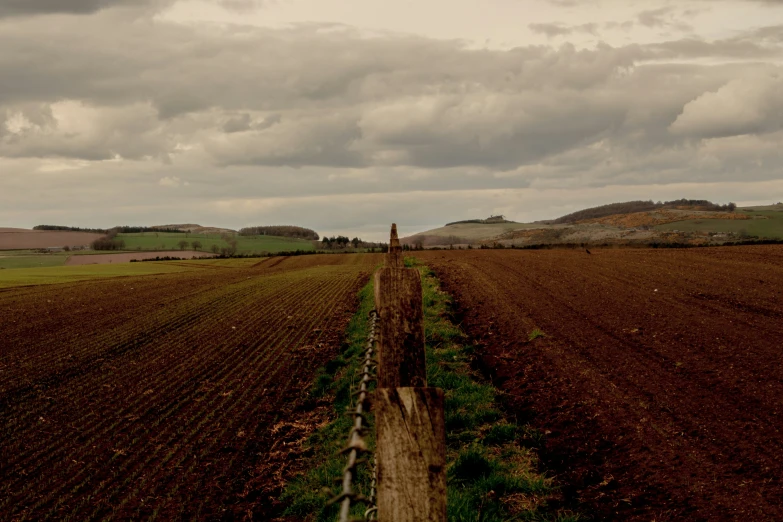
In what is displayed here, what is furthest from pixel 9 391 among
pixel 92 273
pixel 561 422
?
pixel 92 273

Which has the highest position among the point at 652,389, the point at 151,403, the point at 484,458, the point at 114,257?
the point at 114,257

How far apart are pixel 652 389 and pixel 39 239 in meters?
141

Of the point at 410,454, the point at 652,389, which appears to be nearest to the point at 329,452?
the point at 652,389

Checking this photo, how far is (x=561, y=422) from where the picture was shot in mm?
9047

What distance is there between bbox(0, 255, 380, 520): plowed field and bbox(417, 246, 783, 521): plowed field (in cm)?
432

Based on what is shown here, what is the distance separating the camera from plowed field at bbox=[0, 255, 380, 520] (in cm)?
888

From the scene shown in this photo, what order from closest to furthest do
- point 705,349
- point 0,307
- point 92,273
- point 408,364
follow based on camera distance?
point 408,364 < point 705,349 < point 0,307 < point 92,273

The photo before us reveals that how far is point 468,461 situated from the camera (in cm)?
762

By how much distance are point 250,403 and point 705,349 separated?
9.09 m

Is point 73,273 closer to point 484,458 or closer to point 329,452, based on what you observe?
point 329,452

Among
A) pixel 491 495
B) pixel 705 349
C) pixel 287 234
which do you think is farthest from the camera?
pixel 287 234

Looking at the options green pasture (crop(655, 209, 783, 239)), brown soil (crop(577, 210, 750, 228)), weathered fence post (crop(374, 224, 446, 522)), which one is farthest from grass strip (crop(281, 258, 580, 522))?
brown soil (crop(577, 210, 750, 228))

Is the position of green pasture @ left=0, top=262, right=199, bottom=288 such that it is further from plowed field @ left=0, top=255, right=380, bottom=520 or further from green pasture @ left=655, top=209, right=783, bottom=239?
green pasture @ left=655, top=209, right=783, bottom=239

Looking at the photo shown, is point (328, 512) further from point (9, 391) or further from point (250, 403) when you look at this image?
point (9, 391)
